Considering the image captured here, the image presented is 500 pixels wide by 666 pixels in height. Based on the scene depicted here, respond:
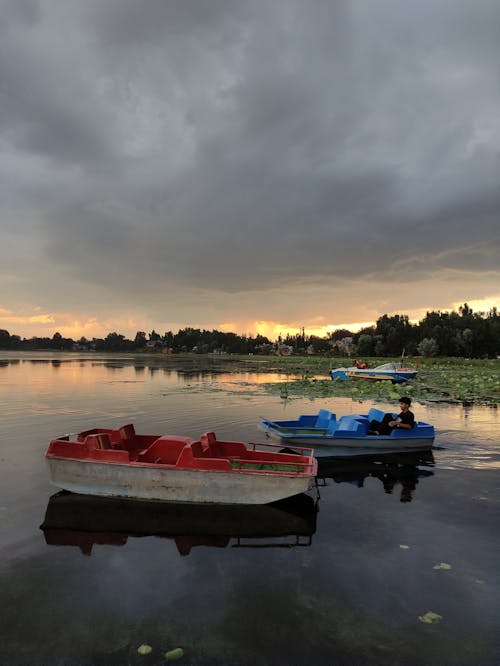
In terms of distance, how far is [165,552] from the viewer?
27.7 feet

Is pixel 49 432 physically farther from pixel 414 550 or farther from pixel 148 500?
pixel 414 550

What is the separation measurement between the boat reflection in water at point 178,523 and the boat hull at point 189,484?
294 mm

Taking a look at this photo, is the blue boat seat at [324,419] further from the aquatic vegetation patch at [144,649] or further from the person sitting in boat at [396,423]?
the aquatic vegetation patch at [144,649]

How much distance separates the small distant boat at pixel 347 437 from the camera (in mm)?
15125

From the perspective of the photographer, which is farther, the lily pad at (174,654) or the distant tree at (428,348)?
the distant tree at (428,348)

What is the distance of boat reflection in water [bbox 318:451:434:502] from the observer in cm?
1285

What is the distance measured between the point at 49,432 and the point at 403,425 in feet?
50.7

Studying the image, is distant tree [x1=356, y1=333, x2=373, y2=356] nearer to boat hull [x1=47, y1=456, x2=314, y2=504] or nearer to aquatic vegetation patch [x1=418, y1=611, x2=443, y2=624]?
boat hull [x1=47, y1=456, x2=314, y2=504]

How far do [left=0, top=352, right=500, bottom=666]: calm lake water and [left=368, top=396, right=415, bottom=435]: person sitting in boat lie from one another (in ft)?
5.49

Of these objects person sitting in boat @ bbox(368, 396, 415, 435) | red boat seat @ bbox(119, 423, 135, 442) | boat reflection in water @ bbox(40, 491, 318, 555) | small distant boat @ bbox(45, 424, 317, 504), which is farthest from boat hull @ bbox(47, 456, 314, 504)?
person sitting in boat @ bbox(368, 396, 415, 435)

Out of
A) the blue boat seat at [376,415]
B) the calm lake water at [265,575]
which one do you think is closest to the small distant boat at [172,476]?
the calm lake water at [265,575]

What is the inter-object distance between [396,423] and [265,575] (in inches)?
372

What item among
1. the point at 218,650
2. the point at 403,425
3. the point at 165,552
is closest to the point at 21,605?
the point at 165,552

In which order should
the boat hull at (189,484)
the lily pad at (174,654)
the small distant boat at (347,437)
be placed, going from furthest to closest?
the small distant boat at (347,437) < the boat hull at (189,484) < the lily pad at (174,654)
